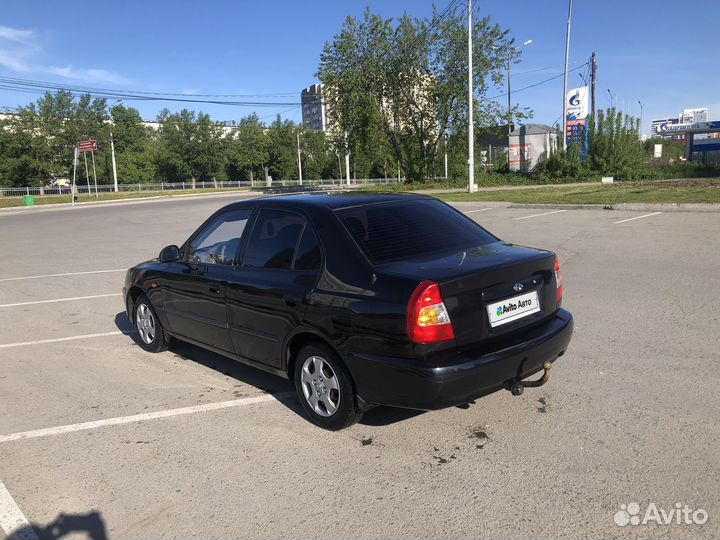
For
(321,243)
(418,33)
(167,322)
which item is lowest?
(167,322)

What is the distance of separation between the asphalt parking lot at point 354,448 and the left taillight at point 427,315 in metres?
0.78

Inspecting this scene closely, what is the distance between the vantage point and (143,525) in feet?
9.48

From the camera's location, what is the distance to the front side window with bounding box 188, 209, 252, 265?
465 cm

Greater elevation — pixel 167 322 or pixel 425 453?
pixel 167 322

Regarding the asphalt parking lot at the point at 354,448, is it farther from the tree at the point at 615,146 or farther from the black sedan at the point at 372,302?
the tree at the point at 615,146

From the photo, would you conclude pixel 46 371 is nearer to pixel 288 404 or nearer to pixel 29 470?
pixel 29 470

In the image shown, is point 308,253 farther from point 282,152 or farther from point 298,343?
point 282,152

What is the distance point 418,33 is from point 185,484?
1516 inches

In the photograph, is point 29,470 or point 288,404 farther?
point 288,404

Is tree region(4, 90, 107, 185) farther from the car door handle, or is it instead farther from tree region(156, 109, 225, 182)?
the car door handle

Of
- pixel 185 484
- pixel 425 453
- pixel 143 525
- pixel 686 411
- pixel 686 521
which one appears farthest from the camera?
pixel 686 411

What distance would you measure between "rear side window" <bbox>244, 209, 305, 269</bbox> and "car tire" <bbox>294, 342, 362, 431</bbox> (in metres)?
0.69

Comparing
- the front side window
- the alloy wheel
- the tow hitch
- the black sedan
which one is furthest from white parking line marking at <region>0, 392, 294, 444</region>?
the tow hitch

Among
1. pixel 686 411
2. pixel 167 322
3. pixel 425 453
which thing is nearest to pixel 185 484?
pixel 425 453
